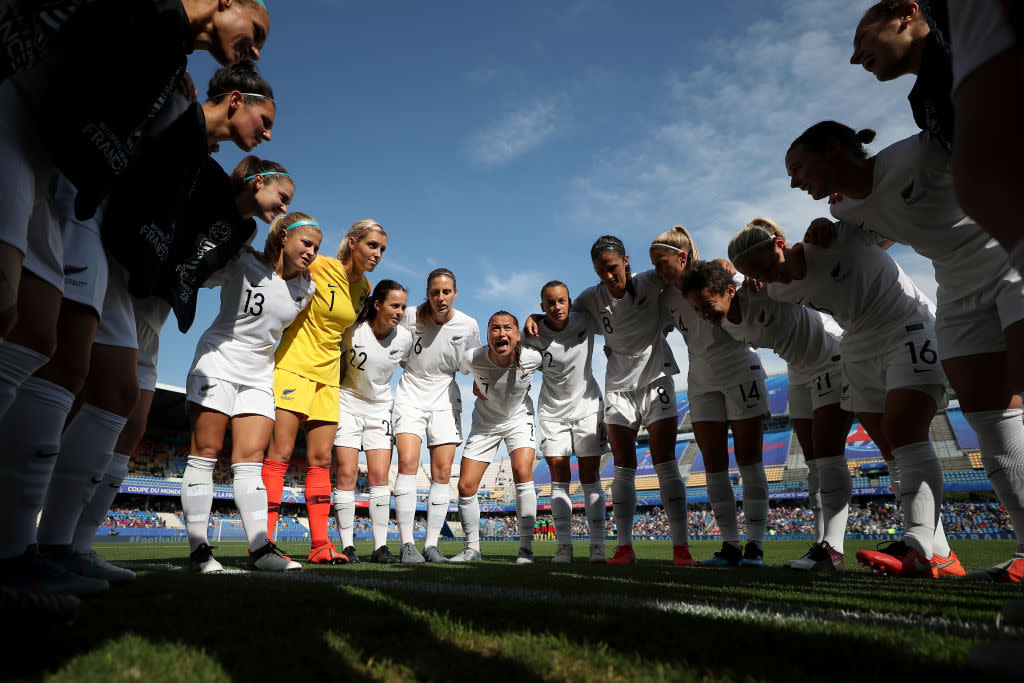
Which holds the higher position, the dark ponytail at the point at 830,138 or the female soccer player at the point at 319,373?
the dark ponytail at the point at 830,138

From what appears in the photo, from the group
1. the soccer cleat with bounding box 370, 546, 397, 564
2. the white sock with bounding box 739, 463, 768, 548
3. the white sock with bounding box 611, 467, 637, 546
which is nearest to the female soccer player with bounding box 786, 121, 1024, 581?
the white sock with bounding box 739, 463, 768, 548

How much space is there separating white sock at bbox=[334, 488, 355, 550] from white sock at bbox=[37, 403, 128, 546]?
329cm

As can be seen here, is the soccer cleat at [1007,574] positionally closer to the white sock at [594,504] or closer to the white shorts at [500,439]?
the white sock at [594,504]

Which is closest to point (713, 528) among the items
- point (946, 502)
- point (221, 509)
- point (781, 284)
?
point (946, 502)

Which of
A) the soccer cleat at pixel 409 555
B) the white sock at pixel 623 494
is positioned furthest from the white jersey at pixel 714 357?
the soccer cleat at pixel 409 555

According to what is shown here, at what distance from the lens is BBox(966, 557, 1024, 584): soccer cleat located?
3127mm

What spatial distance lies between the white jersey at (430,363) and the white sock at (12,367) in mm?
4538

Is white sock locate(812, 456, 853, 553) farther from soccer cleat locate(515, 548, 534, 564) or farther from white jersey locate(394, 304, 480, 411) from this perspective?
white jersey locate(394, 304, 480, 411)

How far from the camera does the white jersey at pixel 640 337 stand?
564 centimetres

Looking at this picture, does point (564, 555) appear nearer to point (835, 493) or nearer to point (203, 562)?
point (835, 493)

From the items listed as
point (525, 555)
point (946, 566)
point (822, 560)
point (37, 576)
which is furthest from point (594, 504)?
point (37, 576)

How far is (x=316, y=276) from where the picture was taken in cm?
523

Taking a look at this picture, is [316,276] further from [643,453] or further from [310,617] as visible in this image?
[643,453]

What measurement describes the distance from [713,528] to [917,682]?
33659mm
